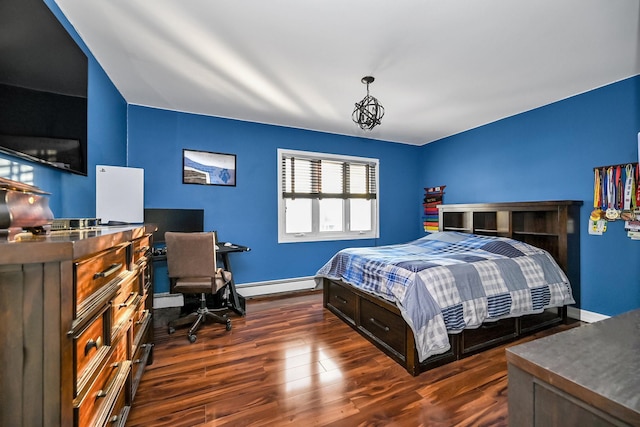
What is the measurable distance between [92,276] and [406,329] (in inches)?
76.4

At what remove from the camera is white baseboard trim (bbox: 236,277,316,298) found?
12.6 feet

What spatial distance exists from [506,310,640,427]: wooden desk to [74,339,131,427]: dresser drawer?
115 centimetres

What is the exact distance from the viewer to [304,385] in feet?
6.24

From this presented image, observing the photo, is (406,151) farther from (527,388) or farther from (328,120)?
(527,388)

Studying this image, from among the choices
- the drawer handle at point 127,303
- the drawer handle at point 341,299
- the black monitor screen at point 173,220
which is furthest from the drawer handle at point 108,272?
the black monitor screen at point 173,220

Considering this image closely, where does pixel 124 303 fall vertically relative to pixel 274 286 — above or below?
above

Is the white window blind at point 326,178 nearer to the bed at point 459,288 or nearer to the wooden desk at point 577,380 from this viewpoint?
the bed at point 459,288

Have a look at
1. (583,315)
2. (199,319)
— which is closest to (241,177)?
(199,319)

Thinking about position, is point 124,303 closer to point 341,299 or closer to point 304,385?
point 304,385

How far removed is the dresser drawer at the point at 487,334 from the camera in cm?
228

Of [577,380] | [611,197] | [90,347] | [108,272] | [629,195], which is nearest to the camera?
[577,380]

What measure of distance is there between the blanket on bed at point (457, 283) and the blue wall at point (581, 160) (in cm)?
48

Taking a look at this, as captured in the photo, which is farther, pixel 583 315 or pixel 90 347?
pixel 583 315

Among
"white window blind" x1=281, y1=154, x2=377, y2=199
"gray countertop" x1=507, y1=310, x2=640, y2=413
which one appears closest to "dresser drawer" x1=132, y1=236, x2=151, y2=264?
"gray countertop" x1=507, y1=310, x2=640, y2=413
